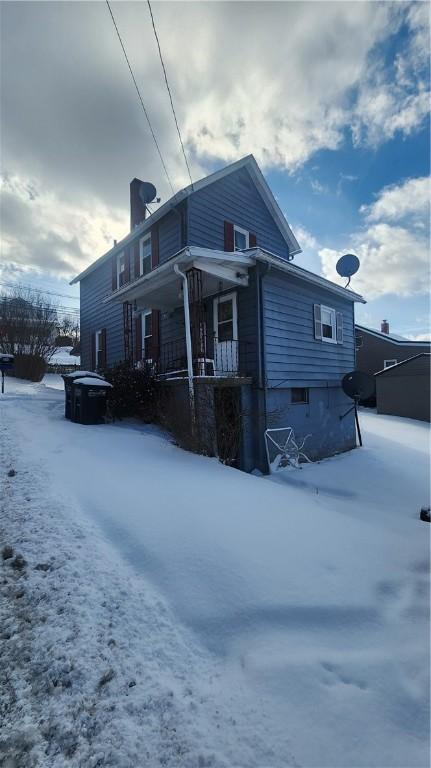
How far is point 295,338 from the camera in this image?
959 cm

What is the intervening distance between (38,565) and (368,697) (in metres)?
2.34

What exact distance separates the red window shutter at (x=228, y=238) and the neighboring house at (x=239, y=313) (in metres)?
0.04

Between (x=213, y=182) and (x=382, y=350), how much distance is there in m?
20.9

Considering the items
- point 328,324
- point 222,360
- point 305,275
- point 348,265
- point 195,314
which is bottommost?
point 222,360

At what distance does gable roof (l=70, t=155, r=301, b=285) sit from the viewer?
32.3ft

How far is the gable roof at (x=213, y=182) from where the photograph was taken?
9.86 metres

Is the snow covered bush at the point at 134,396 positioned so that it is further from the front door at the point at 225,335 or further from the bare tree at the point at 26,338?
the bare tree at the point at 26,338

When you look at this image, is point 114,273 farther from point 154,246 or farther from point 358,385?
point 358,385

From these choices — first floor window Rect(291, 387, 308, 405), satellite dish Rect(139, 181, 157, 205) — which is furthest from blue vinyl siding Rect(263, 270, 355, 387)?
satellite dish Rect(139, 181, 157, 205)

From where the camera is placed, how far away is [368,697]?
1801mm

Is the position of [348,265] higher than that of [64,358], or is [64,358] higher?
[348,265]

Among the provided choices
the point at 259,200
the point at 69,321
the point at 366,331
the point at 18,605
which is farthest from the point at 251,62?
the point at 69,321

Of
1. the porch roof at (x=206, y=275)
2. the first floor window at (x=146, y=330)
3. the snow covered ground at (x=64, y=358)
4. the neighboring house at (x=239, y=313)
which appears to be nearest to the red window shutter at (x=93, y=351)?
the neighboring house at (x=239, y=313)

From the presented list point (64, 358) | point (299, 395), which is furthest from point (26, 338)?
point (64, 358)
